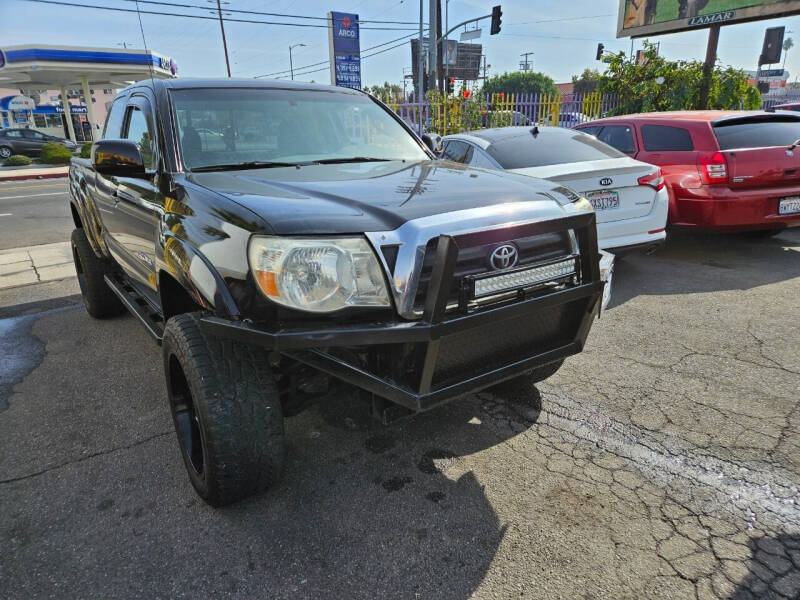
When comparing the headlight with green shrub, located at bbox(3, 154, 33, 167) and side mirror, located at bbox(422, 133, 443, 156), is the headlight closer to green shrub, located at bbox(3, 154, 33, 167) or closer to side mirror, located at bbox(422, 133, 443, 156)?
side mirror, located at bbox(422, 133, 443, 156)

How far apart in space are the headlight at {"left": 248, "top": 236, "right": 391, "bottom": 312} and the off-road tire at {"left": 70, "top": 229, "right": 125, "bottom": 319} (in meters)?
3.23

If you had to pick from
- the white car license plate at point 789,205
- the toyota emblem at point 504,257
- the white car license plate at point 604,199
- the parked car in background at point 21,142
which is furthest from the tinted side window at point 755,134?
the parked car in background at point 21,142

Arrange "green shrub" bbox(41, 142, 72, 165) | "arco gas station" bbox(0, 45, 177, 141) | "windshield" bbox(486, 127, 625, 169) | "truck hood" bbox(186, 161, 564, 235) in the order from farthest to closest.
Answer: "arco gas station" bbox(0, 45, 177, 141)
"green shrub" bbox(41, 142, 72, 165)
"windshield" bbox(486, 127, 625, 169)
"truck hood" bbox(186, 161, 564, 235)

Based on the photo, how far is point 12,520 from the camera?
233 centimetres

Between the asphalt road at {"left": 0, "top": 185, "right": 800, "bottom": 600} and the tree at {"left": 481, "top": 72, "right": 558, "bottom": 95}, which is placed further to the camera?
the tree at {"left": 481, "top": 72, "right": 558, "bottom": 95}

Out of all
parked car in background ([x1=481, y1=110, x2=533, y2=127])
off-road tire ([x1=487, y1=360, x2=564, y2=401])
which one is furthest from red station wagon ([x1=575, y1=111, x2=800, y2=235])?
parked car in background ([x1=481, y1=110, x2=533, y2=127])

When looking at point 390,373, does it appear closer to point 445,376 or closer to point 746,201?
point 445,376

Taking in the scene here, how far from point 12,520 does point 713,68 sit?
51.5 feet

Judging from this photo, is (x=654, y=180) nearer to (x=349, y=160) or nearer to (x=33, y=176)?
(x=349, y=160)

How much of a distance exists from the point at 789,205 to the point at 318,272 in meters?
5.92

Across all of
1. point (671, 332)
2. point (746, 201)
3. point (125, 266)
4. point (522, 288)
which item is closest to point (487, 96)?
point (746, 201)

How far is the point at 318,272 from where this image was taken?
1899 mm

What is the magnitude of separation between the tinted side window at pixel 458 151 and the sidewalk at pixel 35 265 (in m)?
4.76

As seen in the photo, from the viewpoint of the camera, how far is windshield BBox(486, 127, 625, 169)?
17.1 ft
